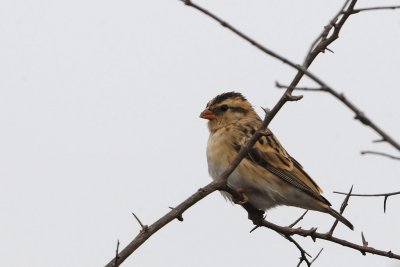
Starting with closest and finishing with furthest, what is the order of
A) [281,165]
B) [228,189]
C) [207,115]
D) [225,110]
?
[228,189] → [281,165] → [207,115] → [225,110]

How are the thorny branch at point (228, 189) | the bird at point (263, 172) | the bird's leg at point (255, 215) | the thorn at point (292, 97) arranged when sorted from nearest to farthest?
the thorny branch at point (228, 189)
the thorn at point (292, 97)
the bird's leg at point (255, 215)
the bird at point (263, 172)

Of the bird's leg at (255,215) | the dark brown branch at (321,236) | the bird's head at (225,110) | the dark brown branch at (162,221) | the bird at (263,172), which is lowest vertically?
the dark brown branch at (321,236)

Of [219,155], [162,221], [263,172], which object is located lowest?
[162,221]

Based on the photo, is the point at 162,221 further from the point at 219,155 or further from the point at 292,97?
the point at 219,155

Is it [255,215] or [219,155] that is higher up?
[219,155]

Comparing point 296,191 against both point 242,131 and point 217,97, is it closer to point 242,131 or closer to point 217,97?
point 242,131

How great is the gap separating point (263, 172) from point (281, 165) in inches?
13.8

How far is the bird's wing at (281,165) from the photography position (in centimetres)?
766

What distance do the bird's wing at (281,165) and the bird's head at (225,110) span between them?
0.72m

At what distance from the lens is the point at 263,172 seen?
766 cm

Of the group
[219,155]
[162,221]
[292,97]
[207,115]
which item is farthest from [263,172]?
[292,97]

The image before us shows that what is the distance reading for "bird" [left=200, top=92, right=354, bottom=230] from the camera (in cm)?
749

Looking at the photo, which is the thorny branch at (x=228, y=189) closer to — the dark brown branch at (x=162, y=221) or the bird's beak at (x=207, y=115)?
the dark brown branch at (x=162, y=221)

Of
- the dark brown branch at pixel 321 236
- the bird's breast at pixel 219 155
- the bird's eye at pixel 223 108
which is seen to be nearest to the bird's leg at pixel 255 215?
the dark brown branch at pixel 321 236
